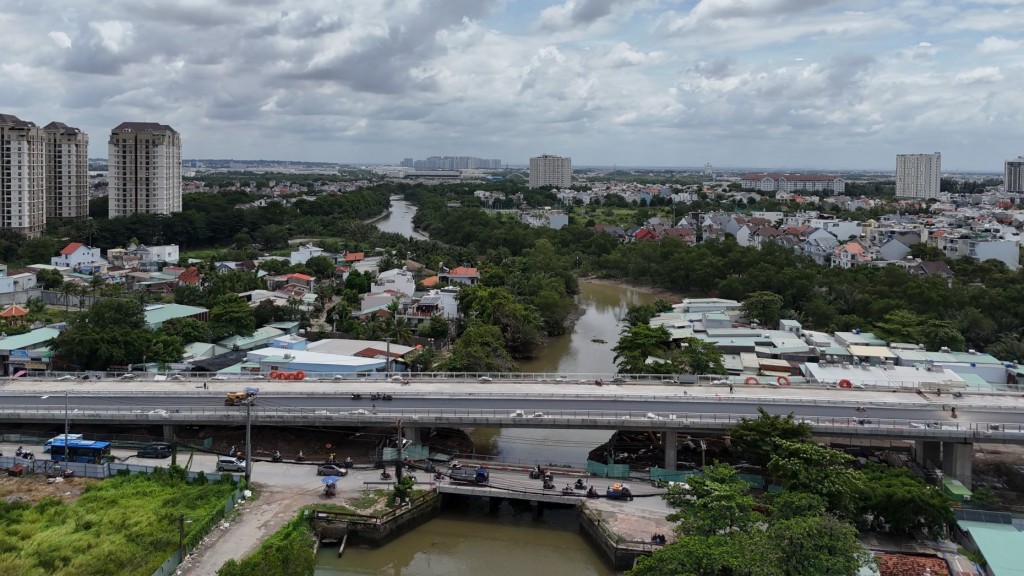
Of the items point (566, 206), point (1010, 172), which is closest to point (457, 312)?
point (566, 206)

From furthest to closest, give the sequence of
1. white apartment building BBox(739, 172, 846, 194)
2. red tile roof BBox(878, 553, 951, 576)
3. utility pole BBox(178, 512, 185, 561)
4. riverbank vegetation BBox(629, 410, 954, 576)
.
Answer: white apartment building BBox(739, 172, 846, 194) → utility pole BBox(178, 512, 185, 561) → red tile roof BBox(878, 553, 951, 576) → riverbank vegetation BBox(629, 410, 954, 576)

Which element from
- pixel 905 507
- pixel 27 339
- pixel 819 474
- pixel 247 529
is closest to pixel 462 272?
pixel 27 339

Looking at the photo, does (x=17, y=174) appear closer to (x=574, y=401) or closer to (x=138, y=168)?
(x=138, y=168)

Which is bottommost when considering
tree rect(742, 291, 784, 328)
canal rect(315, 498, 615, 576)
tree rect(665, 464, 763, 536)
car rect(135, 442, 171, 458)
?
canal rect(315, 498, 615, 576)

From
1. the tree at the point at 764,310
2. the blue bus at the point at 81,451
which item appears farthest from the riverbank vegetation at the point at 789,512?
the tree at the point at 764,310

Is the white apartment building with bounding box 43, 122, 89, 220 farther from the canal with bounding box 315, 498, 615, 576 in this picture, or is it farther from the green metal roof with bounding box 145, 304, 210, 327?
the canal with bounding box 315, 498, 615, 576

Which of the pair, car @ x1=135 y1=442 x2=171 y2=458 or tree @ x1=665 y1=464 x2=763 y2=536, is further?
car @ x1=135 y1=442 x2=171 y2=458

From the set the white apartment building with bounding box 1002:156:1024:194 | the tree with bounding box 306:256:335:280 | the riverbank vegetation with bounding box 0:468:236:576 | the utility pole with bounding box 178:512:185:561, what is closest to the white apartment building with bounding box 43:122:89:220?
the tree with bounding box 306:256:335:280
